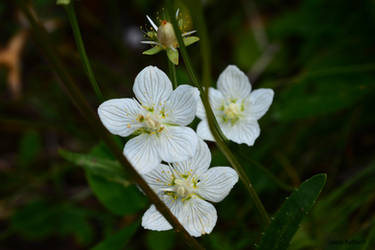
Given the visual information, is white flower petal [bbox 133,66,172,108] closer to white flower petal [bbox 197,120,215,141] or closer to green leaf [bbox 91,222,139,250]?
white flower petal [bbox 197,120,215,141]

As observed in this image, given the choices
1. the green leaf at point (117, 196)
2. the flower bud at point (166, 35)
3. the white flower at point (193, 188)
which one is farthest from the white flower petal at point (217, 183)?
the flower bud at point (166, 35)

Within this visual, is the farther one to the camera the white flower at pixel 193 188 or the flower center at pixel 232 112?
the flower center at pixel 232 112

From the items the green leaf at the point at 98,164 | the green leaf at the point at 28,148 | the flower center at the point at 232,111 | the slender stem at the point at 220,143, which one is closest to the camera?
the slender stem at the point at 220,143

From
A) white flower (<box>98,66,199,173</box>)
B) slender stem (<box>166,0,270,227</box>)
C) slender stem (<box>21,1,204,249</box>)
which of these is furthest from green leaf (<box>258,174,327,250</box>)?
white flower (<box>98,66,199,173</box>)

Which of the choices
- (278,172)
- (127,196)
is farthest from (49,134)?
(278,172)

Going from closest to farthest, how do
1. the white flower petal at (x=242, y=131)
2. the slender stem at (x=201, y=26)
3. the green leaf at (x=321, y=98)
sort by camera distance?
the slender stem at (x=201, y=26)
the white flower petal at (x=242, y=131)
the green leaf at (x=321, y=98)

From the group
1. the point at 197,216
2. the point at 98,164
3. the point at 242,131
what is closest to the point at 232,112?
the point at 242,131

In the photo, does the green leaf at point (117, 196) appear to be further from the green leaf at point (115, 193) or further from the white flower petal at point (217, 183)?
the white flower petal at point (217, 183)

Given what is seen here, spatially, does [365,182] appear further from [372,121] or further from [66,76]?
[66,76]
